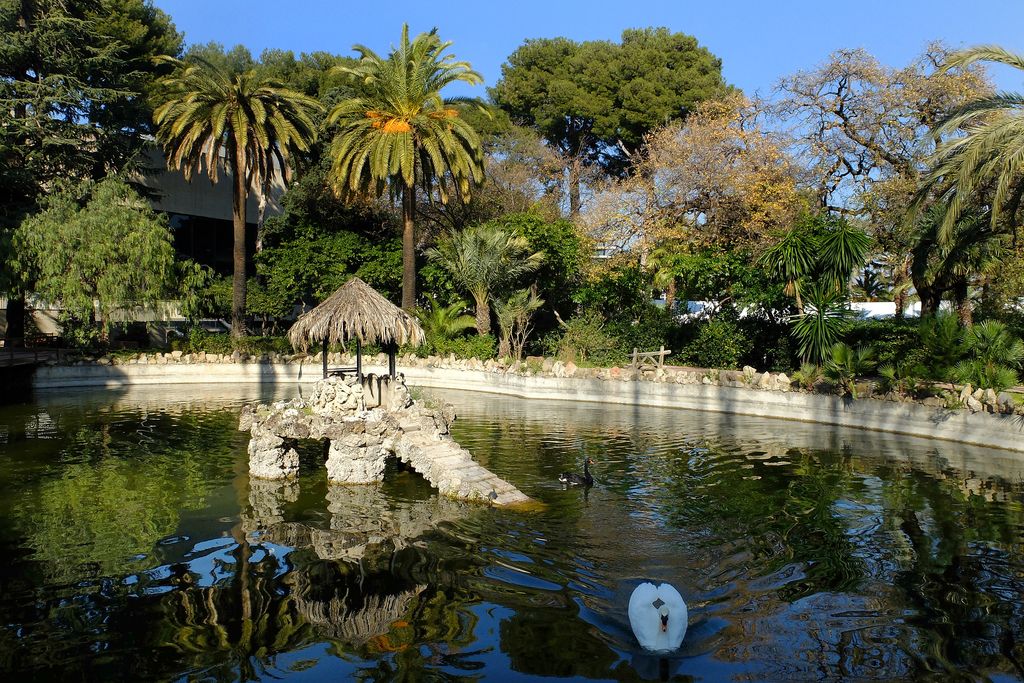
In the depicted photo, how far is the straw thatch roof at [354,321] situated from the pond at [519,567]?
252 centimetres

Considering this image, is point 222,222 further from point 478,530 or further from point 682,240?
point 478,530

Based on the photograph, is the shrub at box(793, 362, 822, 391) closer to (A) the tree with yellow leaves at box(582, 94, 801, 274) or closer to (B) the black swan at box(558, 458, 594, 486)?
(A) the tree with yellow leaves at box(582, 94, 801, 274)

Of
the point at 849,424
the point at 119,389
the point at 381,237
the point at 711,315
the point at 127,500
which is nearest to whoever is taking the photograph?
the point at 127,500

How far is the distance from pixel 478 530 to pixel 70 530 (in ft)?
18.8

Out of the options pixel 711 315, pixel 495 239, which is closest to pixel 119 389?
pixel 495 239

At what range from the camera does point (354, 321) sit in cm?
1432

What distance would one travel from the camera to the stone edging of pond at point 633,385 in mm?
16562

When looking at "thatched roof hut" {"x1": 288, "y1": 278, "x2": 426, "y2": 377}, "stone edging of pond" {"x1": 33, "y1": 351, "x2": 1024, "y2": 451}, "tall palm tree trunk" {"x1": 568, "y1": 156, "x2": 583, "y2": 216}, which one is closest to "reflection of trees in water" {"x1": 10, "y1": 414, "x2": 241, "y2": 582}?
"thatched roof hut" {"x1": 288, "y1": 278, "x2": 426, "y2": 377}

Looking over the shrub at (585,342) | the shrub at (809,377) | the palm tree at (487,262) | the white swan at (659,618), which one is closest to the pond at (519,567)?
the white swan at (659,618)

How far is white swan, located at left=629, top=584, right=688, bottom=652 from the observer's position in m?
6.80

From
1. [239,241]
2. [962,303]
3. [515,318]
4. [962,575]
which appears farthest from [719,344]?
[239,241]

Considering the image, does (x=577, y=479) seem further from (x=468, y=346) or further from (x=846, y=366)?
(x=468, y=346)

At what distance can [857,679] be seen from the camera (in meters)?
6.52

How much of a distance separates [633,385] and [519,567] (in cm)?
1434
